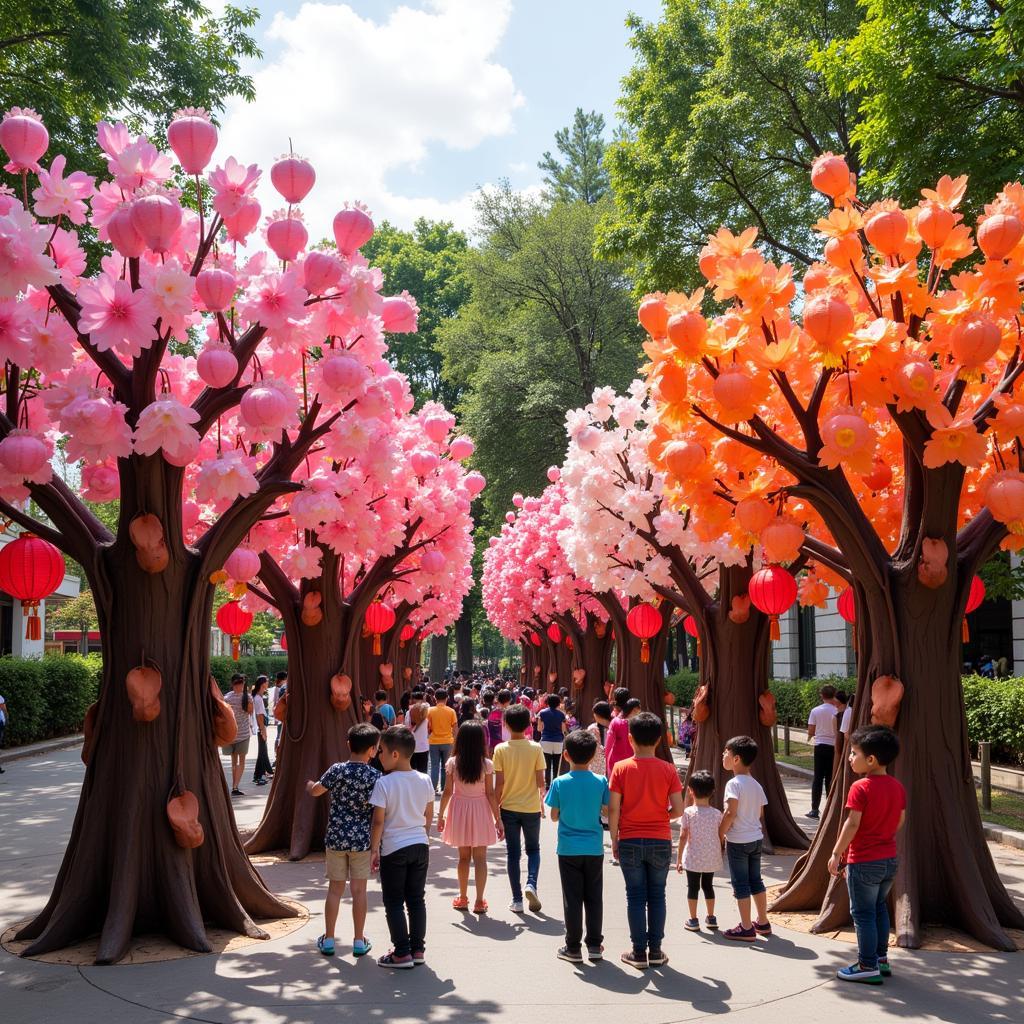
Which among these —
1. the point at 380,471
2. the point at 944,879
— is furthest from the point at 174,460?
the point at 944,879

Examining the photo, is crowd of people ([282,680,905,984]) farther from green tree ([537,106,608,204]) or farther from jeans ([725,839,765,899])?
green tree ([537,106,608,204])

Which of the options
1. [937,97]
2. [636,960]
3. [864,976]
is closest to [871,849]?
[864,976]

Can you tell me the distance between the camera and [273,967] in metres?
6.58

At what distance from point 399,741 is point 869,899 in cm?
308

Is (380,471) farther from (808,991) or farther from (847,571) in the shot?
(808,991)

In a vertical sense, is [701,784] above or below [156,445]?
below

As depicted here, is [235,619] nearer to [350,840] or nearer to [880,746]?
[350,840]

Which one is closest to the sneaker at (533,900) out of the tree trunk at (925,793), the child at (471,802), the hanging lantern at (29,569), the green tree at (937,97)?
the child at (471,802)

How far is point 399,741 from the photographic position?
684 cm

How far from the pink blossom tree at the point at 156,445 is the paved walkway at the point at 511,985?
61cm

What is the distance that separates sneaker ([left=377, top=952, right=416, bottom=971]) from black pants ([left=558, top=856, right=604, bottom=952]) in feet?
3.40

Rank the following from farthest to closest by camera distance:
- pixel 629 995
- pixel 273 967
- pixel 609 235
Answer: pixel 609 235, pixel 273 967, pixel 629 995

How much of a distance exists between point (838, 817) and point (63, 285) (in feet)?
22.3

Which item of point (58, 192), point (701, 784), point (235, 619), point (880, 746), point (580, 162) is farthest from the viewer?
point (580, 162)
